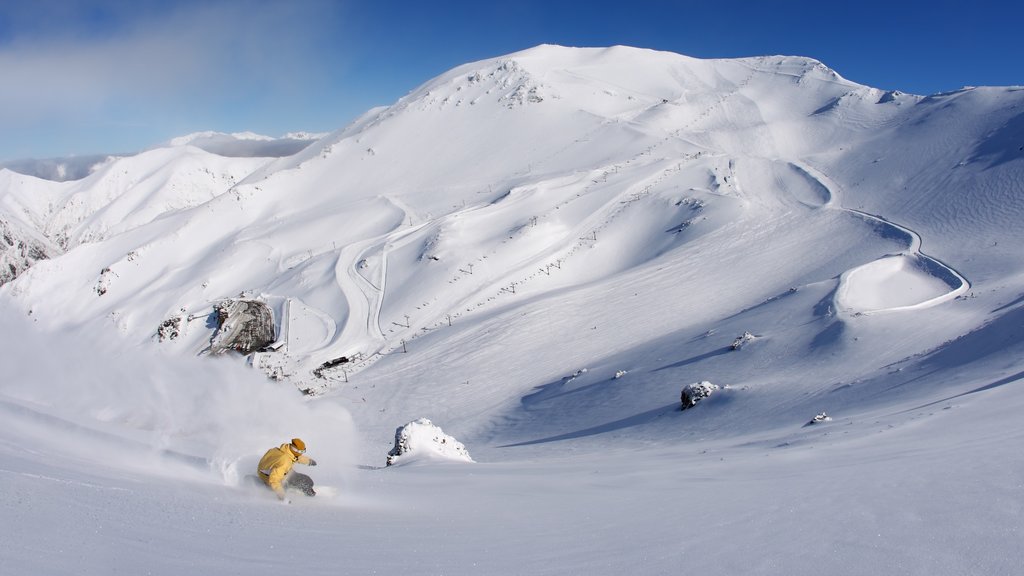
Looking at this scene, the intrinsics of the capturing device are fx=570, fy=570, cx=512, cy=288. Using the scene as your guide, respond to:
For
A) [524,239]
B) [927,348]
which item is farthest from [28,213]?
[927,348]

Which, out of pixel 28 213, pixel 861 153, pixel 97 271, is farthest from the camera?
pixel 28 213

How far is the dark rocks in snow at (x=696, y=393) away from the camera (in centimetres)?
1493

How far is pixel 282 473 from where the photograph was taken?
16.5 ft

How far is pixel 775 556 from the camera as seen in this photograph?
11.8 feet

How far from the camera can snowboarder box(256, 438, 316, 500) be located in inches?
196

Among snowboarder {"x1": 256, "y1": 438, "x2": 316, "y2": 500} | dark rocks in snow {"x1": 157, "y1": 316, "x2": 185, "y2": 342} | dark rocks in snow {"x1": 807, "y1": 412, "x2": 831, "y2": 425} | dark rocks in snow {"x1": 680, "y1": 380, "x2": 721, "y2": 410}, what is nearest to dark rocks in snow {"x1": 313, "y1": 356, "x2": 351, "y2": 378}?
dark rocks in snow {"x1": 157, "y1": 316, "x2": 185, "y2": 342}

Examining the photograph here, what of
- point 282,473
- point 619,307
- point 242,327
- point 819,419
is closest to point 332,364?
point 242,327

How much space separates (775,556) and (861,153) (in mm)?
47019

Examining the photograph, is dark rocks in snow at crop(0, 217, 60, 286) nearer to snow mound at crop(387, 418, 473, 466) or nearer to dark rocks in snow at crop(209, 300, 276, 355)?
dark rocks in snow at crop(209, 300, 276, 355)

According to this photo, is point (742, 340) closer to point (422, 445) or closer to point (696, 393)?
point (696, 393)

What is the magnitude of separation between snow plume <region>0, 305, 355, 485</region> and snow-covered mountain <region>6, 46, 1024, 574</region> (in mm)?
68

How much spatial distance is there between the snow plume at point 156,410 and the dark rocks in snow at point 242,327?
24893mm

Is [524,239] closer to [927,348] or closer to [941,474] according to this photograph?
[927,348]

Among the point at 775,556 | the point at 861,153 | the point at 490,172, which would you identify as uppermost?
the point at 490,172
